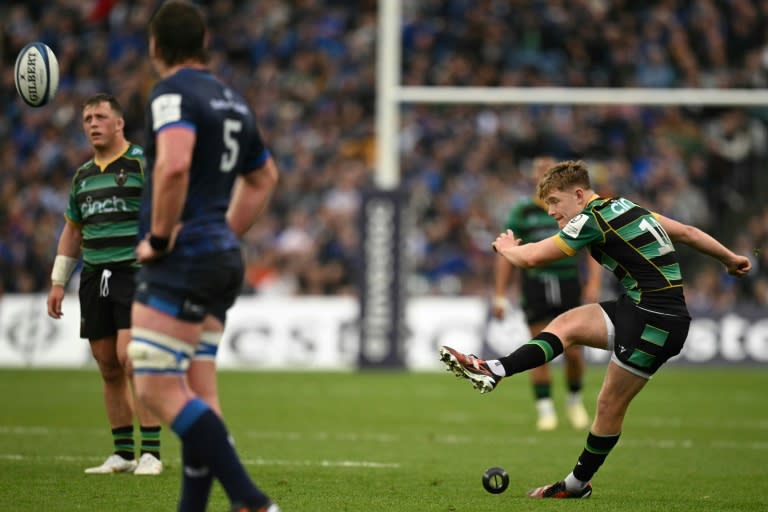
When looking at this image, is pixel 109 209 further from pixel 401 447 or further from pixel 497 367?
pixel 401 447

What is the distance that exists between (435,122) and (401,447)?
14.8m

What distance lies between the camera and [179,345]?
17.0 feet

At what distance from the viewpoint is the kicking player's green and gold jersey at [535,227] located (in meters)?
12.0

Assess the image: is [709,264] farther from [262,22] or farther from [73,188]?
[73,188]

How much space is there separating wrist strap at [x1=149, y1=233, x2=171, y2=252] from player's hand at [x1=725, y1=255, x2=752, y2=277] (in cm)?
373

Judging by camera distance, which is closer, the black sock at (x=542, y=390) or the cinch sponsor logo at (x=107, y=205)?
the cinch sponsor logo at (x=107, y=205)

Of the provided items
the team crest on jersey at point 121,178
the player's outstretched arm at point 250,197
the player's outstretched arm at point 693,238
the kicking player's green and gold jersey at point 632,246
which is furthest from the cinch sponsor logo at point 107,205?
the player's outstretched arm at point 693,238

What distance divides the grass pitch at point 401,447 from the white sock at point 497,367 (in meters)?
0.75

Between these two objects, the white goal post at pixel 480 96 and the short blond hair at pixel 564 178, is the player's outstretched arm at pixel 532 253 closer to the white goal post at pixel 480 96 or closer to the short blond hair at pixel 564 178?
the short blond hair at pixel 564 178

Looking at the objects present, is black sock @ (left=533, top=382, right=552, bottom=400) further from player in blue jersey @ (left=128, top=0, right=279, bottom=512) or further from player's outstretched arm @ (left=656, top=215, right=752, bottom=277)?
player in blue jersey @ (left=128, top=0, right=279, bottom=512)

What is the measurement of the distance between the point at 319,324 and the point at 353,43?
27.8 feet

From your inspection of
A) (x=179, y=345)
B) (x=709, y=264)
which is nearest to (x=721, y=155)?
(x=709, y=264)


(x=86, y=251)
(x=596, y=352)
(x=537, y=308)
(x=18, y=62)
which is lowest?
(x=596, y=352)

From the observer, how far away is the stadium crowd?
21688mm
